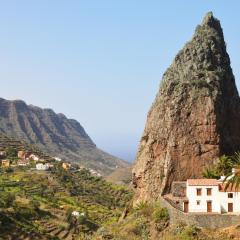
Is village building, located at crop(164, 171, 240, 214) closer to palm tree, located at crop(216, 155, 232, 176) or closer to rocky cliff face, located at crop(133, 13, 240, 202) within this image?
palm tree, located at crop(216, 155, 232, 176)

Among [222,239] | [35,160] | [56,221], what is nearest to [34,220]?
[56,221]


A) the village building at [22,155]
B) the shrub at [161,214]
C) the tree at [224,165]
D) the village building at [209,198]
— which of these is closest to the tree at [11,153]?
the village building at [22,155]

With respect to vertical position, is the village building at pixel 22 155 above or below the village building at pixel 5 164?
above

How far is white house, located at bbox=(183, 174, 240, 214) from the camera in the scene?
42.7m

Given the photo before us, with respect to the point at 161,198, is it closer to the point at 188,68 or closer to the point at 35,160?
the point at 188,68

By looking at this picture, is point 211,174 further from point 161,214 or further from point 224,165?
point 161,214

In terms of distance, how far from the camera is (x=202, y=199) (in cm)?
4331

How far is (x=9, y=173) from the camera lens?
4503 inches

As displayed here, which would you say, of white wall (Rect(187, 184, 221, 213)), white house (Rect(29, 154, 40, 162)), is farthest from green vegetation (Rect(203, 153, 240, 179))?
white house (Rect(29, 154, 40, 162))

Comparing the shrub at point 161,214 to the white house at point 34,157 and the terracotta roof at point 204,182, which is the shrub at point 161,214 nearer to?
the terracotta roof at point 204,182

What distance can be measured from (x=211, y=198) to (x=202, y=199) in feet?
2.35

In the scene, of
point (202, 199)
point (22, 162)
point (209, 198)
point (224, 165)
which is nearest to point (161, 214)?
point (202, 199)

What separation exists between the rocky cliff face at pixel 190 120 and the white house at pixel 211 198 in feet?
17.7

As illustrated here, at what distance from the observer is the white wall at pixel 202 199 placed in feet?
141
